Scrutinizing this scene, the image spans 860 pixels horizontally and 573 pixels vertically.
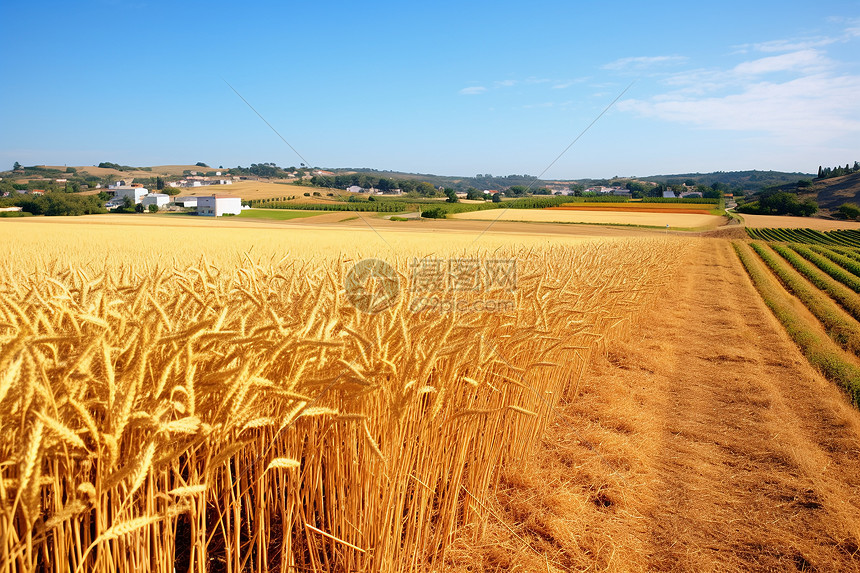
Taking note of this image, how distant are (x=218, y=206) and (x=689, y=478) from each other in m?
62.8

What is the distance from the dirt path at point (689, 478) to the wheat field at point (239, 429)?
0.49m

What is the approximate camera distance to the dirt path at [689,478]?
3.03 meters

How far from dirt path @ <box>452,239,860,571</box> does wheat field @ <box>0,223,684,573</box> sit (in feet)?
1.61

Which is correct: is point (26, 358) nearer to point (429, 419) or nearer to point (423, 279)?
point (429, 419)

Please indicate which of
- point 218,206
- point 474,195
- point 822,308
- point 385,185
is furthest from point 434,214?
point 822,308

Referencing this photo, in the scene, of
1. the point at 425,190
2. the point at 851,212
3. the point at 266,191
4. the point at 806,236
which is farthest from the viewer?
the point at 266,191

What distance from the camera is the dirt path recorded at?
303cm

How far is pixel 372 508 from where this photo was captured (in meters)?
2.10

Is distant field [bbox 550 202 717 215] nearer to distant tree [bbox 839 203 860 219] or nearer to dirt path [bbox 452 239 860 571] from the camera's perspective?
distant tree [bbox 839 203 860 219]

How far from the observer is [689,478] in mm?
3963

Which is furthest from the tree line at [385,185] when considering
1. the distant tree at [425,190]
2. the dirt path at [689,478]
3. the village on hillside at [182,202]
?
the dirt path at [689,478]

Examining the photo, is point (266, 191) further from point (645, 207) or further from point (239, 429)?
point (239, 429)

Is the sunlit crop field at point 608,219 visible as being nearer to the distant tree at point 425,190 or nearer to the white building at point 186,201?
the distant tree at point 425,190

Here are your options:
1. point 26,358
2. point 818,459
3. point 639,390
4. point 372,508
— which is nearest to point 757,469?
point 818,459
